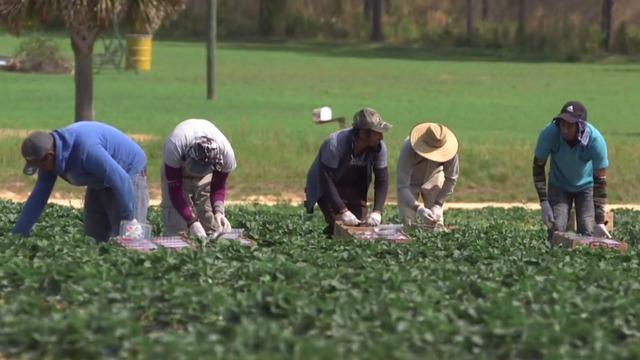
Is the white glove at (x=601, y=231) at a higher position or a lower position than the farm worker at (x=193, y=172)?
lower

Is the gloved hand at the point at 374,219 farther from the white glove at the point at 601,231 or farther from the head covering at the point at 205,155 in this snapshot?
the white glove at the point at 601,231

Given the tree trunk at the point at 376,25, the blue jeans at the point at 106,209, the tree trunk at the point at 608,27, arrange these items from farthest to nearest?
the tree trunk at the point at 376,25 → the tree trunk at the point at 608,27 → the blue jeans at the point at 106,209

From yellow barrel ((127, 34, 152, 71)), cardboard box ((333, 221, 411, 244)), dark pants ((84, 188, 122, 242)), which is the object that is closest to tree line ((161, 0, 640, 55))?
yellow barrel ((127, 34, 152, 71))

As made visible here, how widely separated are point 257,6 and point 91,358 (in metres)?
82.8

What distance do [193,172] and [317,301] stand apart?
12.1ft

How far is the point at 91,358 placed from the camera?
32.9 feet

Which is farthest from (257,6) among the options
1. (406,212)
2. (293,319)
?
(293,319)

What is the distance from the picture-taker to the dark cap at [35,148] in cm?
Result: 1257

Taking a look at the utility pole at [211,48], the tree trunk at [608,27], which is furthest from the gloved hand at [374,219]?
the tree trunk at [608,27]

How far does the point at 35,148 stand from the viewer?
495 inches

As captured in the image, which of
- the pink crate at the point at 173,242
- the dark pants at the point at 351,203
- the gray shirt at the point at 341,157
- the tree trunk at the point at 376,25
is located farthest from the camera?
the tree trunk at the point at 376,25

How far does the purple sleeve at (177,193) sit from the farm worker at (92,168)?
12.1 inches

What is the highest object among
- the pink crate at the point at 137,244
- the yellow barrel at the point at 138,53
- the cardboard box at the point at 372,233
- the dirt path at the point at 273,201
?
the pink crate at the point at 137,244

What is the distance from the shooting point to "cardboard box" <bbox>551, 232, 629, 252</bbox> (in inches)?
571
